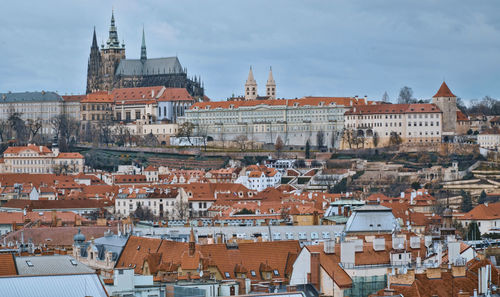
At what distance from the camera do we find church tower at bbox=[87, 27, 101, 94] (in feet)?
631

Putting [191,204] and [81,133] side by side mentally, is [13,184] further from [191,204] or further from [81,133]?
[81,133]

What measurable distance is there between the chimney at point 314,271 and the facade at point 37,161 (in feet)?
363

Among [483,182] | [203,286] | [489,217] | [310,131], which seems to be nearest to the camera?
[203,286]

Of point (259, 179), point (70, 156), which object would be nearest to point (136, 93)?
point (70, 156)

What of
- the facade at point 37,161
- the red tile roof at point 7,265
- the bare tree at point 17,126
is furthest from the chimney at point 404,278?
the bare tree at point 17,126

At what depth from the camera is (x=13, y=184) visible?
12269 cm

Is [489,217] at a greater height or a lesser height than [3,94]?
lesser

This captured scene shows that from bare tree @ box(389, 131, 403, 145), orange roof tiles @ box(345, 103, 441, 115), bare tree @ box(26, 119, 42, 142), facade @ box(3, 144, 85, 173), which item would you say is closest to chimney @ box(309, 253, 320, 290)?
facade @ box(3, 144, 85, 173)

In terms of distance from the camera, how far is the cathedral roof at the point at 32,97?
621 feet

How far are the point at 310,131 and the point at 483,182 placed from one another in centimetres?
4318

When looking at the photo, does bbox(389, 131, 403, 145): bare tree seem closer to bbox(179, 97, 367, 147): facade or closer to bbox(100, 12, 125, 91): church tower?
bbox(179, 97, 367, 147): facade

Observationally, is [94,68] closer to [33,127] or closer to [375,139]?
[33,127]

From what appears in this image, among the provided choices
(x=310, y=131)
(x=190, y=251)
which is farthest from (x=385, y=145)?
(x=190, y=251)

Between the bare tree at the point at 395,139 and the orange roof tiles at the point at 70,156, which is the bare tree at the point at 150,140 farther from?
the bare tree at the point at 395,139
